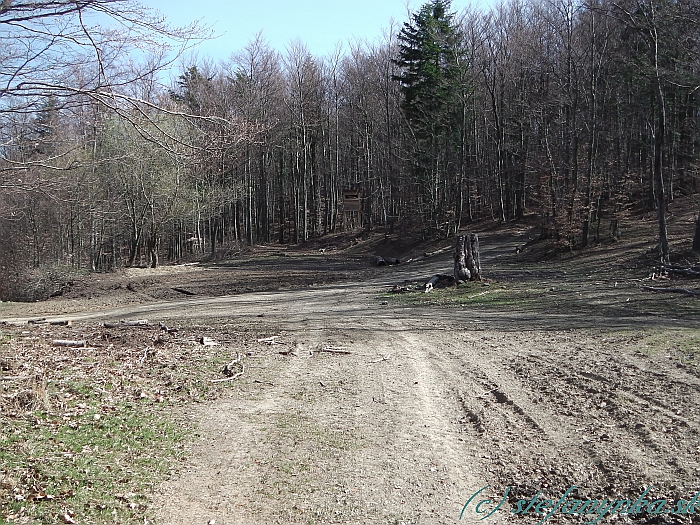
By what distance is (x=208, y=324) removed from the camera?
1423cm

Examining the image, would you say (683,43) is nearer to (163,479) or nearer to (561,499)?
(561,499)

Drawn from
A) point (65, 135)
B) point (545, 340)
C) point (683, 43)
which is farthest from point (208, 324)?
point (683, 43)

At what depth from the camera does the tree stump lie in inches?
690

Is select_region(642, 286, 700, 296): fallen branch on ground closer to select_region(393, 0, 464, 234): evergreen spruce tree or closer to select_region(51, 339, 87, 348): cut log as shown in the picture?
select_region(51, 339, 87, 348): cut log

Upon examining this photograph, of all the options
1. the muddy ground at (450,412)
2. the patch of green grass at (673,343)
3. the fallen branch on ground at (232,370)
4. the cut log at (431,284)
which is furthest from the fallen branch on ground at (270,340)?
the cut log at (431,284)

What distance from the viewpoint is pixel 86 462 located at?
5262mm

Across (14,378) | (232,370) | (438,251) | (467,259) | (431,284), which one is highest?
(467,259)

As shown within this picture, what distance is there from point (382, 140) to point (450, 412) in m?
40.1

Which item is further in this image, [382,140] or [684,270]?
[382,140]

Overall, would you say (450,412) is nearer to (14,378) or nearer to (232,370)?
(232,370)

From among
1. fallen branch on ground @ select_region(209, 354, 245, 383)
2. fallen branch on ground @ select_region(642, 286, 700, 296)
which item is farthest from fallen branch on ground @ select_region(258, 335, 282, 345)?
fallen branch on ground @ select_region(642, 286, 700, 296)

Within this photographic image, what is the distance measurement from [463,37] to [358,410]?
35.7 metres

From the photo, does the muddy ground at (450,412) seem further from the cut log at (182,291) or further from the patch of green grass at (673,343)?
the cut log at (182,291)

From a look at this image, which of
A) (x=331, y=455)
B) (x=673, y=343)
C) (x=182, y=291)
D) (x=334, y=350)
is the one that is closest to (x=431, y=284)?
(x=334, y=350)
